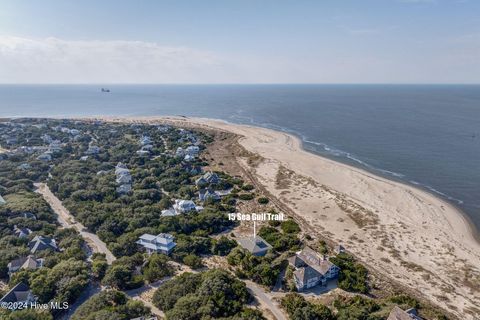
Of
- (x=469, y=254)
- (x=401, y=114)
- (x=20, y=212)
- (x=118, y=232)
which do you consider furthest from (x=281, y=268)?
(x=401, y=114)

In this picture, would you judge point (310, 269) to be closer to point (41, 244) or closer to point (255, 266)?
point (255, 266)

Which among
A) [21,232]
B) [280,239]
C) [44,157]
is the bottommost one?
[280,239]

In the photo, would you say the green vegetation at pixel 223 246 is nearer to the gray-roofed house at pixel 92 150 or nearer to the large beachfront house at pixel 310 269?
the large beachfront house at pixel 310 269

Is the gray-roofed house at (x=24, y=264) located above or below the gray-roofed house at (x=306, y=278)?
above

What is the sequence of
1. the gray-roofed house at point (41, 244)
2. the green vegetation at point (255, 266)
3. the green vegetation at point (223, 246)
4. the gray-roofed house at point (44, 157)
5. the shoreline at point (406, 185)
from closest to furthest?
the green vegetation at point (255, 266) < the gray-roofed house at point (41, 244) < the green vegetation at point (223, 246) < the shoreline at point (406, 185) < the gray-roofed house at point (44, 157)

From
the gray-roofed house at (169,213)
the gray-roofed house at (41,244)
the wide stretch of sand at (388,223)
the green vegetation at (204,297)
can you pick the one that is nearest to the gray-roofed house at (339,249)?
the wide stretch of sand at (388,223)

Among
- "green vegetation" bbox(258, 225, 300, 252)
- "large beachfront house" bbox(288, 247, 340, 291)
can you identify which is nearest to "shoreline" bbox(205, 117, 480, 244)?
"large beachfront house" bbox(288, 247, 340, 291)

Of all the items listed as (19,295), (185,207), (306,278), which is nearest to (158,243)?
(185,207)
